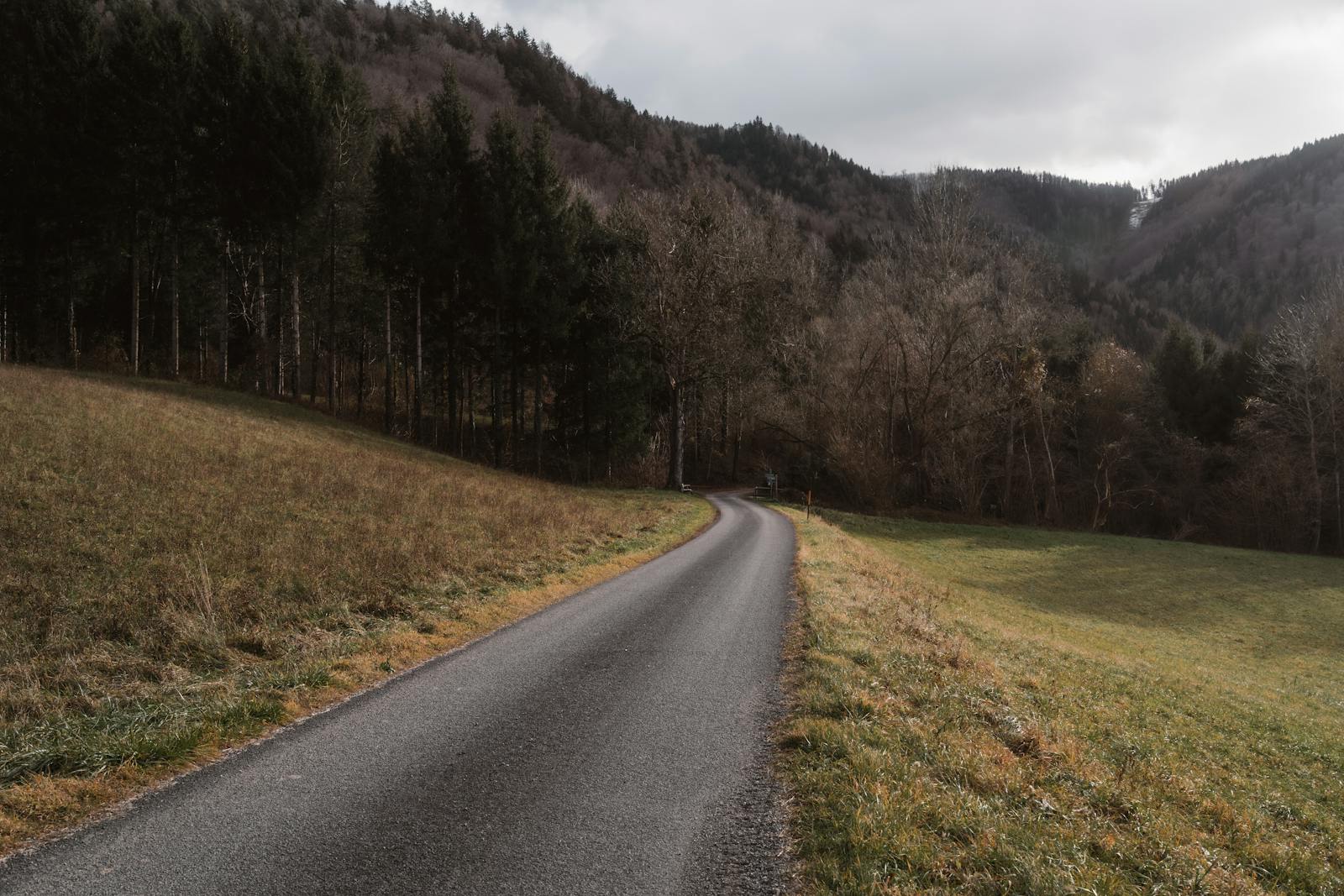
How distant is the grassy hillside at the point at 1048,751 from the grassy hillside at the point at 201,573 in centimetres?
504

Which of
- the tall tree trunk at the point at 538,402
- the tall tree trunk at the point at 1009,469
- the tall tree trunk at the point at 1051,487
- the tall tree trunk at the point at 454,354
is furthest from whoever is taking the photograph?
the tall tree trunk at the point at 1051,487

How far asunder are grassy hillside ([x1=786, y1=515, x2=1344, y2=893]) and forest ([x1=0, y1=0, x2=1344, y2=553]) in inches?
906

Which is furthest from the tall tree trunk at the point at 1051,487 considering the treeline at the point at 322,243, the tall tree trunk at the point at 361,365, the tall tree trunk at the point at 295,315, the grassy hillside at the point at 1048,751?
the tall tree trunk at the point at 295,315

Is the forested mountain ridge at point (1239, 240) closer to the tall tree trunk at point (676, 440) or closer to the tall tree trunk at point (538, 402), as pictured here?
the tall tree trunk at point (676, 440)

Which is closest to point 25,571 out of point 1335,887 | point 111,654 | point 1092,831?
point 111,654

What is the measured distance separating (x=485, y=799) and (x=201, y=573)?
770cm

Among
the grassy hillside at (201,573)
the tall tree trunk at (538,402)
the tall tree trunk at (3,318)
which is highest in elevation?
the tall tree trunk at (3,318)

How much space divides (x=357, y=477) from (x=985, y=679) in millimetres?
16347

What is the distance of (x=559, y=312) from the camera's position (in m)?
36.5

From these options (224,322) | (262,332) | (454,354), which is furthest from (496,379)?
(224,322)

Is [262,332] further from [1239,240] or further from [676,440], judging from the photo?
[1239,240]

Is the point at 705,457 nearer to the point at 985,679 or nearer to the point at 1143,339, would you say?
the point at 985,679

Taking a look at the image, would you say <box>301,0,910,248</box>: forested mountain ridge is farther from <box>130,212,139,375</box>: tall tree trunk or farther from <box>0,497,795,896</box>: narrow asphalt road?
<box>0,497,795,896</box>: narrow asphalt road

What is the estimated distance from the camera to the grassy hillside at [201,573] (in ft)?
18.2
